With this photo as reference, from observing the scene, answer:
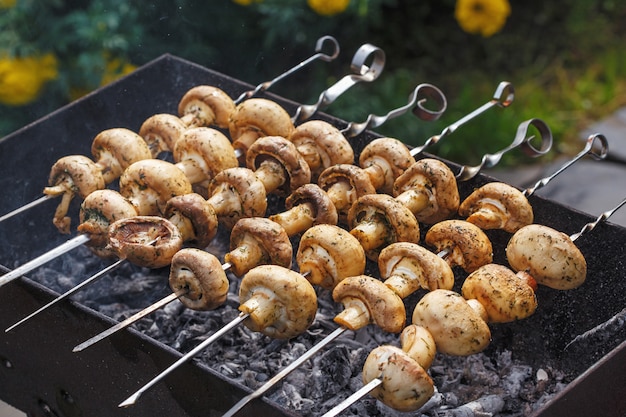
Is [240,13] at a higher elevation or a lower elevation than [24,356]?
higher

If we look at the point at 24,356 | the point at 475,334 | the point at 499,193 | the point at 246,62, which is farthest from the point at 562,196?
Result: the point at 24,356

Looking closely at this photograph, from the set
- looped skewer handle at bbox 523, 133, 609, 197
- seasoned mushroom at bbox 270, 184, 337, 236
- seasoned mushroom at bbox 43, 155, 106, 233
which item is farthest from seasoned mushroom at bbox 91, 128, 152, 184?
looped skewer handle at bbox 523, 133, 609, 197

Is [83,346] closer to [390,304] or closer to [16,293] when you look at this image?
[16,293]

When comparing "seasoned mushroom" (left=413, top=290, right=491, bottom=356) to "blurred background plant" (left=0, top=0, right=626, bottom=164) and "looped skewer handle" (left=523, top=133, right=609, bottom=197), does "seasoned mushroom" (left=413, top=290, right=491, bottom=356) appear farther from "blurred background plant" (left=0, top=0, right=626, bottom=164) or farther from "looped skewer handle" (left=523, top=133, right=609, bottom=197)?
"blurred background plant" (left=0, top=0, right=626, bottom=164)

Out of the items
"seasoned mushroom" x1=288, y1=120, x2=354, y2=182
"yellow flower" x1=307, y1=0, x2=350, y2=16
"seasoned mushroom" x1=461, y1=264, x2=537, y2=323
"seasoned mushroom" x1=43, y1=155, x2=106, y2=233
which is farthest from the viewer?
"yellow flower" x1=307, y1=0, x2=350, y2=16

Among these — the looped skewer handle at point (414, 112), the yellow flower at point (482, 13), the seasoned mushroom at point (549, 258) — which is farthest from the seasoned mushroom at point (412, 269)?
the yellow flower at point (482, 13)

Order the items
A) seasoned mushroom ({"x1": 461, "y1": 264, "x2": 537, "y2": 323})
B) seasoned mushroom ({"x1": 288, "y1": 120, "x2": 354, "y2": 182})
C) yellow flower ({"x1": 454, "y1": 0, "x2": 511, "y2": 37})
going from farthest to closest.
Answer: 1. yellow flower ({"x1": 454, "y1": 0, "x2": 511, "y2": 37})
2. seasoned mushroom ({"x1": 288, "y1": 120, "x2": 354, "y2": 182})
3. seasoned mushroom ({"x1": 461, "y1": 264, "x2": 537, "y2": 323})
